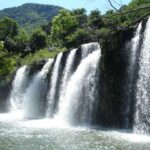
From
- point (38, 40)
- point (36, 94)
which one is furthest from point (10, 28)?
point (36, 94)

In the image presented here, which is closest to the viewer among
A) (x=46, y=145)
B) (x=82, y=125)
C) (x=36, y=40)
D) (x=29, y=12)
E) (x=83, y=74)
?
(x=46, y=145)

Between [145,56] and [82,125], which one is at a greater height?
[145,56]

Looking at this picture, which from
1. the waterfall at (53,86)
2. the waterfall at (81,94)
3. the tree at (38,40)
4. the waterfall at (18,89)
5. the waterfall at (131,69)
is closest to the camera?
the waterfall at (131,69)

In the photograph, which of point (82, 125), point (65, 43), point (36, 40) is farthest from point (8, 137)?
point (36, 40)

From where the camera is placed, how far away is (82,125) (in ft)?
84.0

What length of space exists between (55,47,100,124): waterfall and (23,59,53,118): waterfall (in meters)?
5.82

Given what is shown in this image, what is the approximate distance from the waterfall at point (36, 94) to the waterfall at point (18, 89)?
110 cm

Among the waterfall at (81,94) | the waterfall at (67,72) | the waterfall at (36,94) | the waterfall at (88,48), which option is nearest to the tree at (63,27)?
the waterfall at (36,94)

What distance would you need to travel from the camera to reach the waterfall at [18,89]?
3762 cm

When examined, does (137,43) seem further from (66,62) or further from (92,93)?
(66,62)

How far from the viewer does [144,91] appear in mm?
22438

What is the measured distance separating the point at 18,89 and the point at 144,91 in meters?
18.1

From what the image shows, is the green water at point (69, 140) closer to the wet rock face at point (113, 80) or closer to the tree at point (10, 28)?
the wet rock face at point (113, 80)

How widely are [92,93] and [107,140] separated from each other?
806cm
